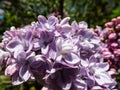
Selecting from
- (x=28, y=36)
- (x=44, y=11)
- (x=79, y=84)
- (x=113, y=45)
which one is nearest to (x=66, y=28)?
(x=28, y=36)

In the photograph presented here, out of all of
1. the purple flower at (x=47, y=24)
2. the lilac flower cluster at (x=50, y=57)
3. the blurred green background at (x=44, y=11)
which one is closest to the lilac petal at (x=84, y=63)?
the lilac flower cluster at (x=50, y=57)

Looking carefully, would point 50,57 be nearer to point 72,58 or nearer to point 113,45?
point 72,58

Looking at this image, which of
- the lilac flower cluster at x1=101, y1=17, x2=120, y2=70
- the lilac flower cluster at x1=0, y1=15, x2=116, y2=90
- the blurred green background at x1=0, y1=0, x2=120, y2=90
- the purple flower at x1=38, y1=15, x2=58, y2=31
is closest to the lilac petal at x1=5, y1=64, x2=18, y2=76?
the lilac flower cluster at x1=0, y1=15, x2=116, y2=90

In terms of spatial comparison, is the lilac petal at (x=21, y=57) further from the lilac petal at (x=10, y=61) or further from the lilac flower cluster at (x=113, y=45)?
the lilac flower cluster at (x=113, y=45)

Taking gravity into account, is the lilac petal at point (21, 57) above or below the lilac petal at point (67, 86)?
above

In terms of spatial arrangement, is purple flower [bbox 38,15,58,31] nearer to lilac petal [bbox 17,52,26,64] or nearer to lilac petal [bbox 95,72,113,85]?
lilac petal [bbox 17,52,26,64]

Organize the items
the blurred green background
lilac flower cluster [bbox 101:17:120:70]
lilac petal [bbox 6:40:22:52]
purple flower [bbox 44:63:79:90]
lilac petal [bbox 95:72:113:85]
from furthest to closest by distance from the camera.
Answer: the blurred green background
lilac flower cluster [bbox 101:17:120:70]
lilac petal [bbox 95:72:113:85]
lilac petal [bbox 6:40:22:52]
purple flower [bbox 44:63:79:90]

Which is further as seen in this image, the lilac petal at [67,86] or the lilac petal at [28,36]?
the lilac petal at [28,36]
